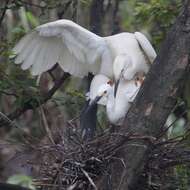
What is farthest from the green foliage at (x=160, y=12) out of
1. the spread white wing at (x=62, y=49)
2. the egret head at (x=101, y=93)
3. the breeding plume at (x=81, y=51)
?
the egret head at (x=101, y=93)

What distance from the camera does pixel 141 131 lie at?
3346 mm

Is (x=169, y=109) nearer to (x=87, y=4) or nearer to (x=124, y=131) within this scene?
(x=124, y=131)

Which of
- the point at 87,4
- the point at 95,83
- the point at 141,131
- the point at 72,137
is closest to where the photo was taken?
the point at 141,131

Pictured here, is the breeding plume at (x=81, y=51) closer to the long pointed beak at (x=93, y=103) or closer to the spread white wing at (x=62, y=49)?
the spread white wing at (x=62, y=49)

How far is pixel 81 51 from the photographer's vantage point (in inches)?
167

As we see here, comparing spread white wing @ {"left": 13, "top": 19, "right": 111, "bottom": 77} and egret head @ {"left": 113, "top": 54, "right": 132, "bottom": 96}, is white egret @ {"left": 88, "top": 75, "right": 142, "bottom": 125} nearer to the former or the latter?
egret head @ {"left": 113, "top": 54, "right": 132, "bottom": 96}

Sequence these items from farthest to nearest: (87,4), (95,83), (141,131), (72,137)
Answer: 1. (87,4)
2. (95,83)
3. (72,137)
4. (141,131)

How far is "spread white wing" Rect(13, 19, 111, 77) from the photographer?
13.6 ft

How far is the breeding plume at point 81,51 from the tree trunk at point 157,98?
2.31 ft

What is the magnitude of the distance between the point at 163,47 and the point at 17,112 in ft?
4.42

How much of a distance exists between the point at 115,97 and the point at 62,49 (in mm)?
553

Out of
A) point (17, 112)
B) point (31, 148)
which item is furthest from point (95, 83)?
point (31, 148)

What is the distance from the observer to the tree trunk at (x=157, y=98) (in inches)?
130

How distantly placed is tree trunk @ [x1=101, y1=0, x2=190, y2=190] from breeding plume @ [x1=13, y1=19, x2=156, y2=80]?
70 centimetres
